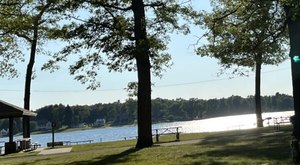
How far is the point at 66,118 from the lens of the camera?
109125 millimetres

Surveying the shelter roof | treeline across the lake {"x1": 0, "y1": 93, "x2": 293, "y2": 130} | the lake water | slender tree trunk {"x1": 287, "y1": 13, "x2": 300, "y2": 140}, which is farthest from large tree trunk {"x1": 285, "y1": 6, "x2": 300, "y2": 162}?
treeline across the lake {"x1": 0, "y1": 93, "x2": 293, "y2": 130}

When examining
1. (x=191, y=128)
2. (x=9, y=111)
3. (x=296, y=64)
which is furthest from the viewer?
(x=191, y=128)

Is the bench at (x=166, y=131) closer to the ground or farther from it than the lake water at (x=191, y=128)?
farther from it

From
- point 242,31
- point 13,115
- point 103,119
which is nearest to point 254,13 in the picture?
point 242,31

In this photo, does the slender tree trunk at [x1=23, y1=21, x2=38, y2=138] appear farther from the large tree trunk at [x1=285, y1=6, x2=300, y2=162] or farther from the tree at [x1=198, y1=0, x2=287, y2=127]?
the large tree trunk at [x1=285, y1=6, x2=300, y2=162]

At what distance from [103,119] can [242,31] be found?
106 m

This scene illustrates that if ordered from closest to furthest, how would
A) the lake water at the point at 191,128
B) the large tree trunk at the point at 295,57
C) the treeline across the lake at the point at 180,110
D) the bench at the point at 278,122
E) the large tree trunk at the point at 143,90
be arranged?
the large tree trunk at the point at 295,57
the large tree trunk at the point at 143,90
the bench at the point at 278,122
the lake water at the point at 191,128
the treeline across the lake at the point at 180,110

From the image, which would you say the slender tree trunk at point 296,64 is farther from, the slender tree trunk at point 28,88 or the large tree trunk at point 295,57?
the slender tree trunk at point 28,88

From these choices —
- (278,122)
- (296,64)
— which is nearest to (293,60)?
(296,64)

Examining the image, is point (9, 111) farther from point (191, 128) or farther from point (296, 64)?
point (191, 128)

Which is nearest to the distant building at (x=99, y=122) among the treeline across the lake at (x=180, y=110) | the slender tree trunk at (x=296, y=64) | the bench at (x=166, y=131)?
the treeline across the lake at (x=180, y=110)

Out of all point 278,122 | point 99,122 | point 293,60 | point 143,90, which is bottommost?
point 99,122

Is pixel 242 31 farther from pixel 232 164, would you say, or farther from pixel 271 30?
pixel 232 164

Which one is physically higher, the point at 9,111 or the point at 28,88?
the point at 28,88
